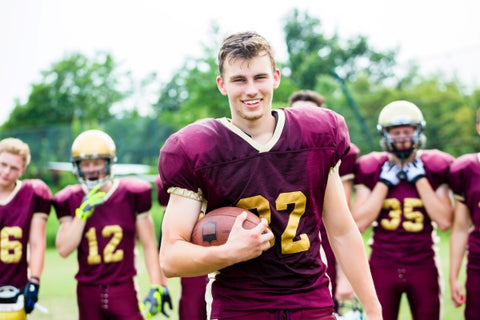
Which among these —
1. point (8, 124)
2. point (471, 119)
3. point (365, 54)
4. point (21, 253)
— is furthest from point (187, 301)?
point (8, 124)

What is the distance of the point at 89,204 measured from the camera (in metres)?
4.23

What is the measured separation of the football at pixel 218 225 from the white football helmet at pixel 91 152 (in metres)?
2.30

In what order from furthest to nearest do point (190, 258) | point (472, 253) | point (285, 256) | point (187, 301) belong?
point (187, 301)
point (472, 253)
point (285, 256)
point (190, 258)

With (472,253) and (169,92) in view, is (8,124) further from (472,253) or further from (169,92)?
(472,253)

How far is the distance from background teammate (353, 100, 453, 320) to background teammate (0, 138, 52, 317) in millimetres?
2440

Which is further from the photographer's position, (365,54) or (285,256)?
(365,54)

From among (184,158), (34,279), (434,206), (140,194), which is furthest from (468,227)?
(34,279)

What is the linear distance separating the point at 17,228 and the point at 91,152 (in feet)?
2.60

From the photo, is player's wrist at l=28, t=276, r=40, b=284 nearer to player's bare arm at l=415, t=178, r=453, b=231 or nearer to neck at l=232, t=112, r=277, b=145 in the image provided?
neck at l=232, t=112, r=277, b=145

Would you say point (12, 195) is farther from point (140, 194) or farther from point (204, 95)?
point (204, 95)

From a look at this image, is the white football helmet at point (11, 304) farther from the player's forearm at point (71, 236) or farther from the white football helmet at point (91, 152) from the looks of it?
→ the white football helmet at point (91, 152)

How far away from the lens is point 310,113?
247cm

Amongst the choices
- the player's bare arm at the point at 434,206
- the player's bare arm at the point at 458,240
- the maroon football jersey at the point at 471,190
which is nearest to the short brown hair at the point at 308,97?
the player's bare arm at the point at 434,206

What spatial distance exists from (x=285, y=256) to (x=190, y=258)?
411 millimetres
